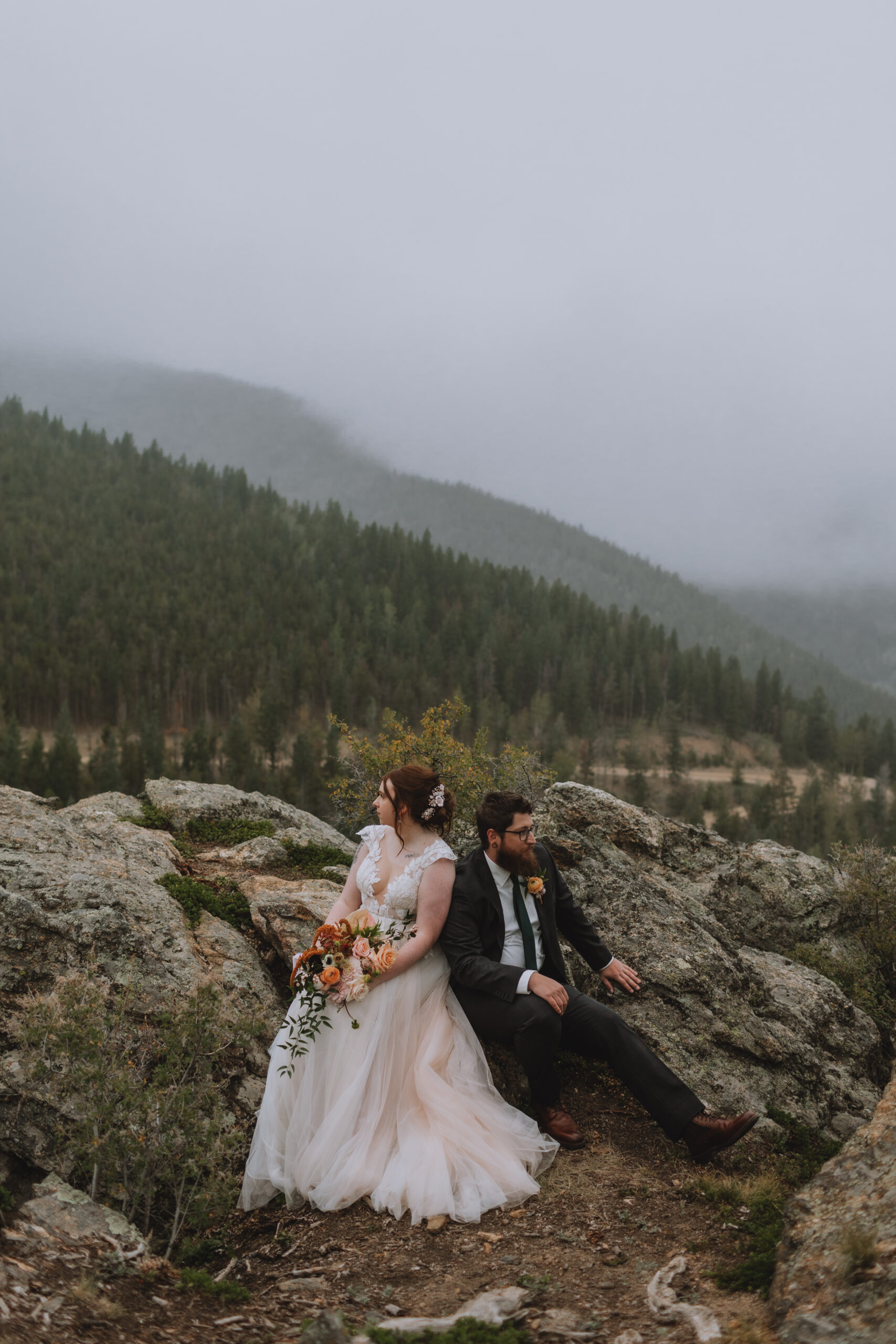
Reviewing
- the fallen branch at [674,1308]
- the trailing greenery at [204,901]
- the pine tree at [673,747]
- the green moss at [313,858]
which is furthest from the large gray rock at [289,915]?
the pine tree at [673,747]

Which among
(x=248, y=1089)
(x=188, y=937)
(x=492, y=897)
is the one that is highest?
(x=492, y=897)

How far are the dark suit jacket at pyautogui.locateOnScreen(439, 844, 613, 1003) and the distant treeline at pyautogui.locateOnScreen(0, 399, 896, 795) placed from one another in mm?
97127

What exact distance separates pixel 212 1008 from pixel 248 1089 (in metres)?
1.18

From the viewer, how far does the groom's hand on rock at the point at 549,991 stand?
597 cm

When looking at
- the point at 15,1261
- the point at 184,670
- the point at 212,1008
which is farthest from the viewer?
the point at 184,670

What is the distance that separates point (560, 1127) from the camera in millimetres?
6094

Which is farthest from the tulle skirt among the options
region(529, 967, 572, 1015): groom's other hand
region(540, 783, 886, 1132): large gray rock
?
region(540, 783, 886, 1132): large gray rock

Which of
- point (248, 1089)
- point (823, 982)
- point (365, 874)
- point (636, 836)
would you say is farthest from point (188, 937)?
point (823, 982)

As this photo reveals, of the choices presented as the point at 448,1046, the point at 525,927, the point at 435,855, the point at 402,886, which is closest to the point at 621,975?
the point at 525,927

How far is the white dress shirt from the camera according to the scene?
256 inches

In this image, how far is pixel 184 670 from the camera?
4980 inches

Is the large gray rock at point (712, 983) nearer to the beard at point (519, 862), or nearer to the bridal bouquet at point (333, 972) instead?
the beard at point (519, 862)

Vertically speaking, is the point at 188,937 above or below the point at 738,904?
below

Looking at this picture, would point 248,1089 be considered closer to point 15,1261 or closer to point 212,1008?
point 212,1008
